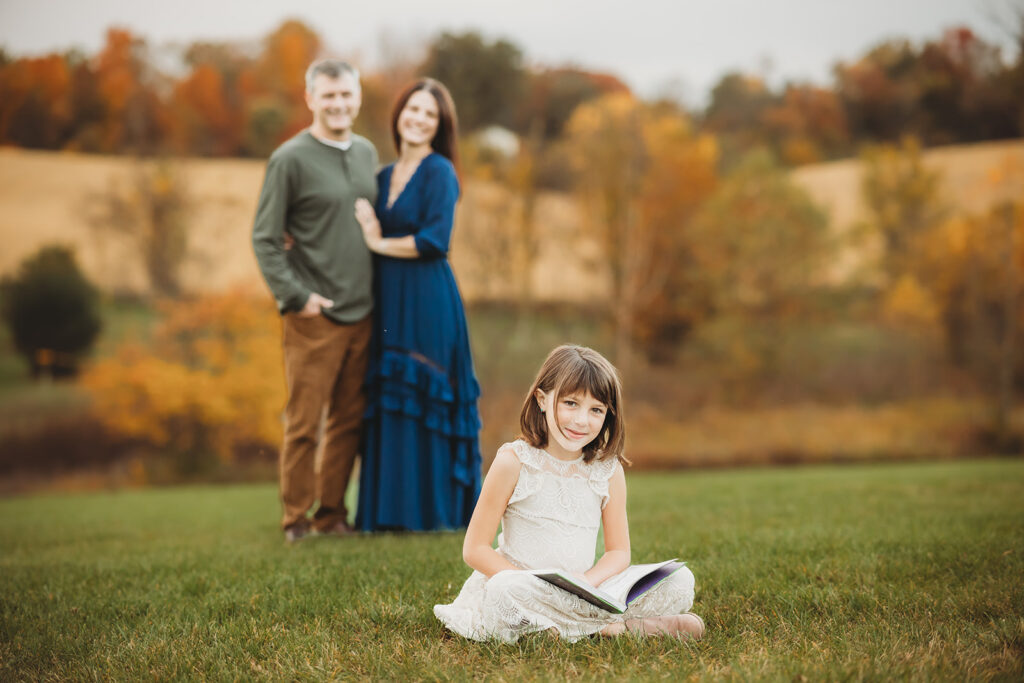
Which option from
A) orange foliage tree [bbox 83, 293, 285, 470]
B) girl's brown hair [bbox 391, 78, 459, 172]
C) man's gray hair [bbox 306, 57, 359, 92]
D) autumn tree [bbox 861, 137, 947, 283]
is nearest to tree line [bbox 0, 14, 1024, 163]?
autumn tree [bbox 861, 137, 947, 283]

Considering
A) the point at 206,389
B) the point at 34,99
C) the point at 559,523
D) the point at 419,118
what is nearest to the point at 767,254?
the point at 206,389

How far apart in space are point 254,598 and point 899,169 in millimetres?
24615

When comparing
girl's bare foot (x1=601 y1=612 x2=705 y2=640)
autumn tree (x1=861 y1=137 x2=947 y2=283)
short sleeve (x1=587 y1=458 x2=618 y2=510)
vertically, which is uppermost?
autumn tree (x1=861 y1=137 x2=947 y2=283)

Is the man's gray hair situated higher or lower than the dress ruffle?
higher

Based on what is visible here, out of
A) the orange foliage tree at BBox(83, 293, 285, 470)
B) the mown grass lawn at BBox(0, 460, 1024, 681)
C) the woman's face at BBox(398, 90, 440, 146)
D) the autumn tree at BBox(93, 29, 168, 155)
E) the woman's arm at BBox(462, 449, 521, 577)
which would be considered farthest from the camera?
the autumn tree at BBox(93, 29, 168, 155)

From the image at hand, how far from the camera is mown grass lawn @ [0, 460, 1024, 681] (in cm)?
260

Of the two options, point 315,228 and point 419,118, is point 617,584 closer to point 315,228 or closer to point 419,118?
point 315,228

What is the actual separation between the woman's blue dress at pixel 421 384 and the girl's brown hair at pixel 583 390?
196cm

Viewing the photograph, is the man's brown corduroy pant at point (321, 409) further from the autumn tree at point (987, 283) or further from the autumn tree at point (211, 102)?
the autumn tree at point (211, 102)

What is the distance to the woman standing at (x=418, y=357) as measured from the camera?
194 inches

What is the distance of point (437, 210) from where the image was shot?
5.00 metres

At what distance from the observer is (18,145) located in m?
18.9

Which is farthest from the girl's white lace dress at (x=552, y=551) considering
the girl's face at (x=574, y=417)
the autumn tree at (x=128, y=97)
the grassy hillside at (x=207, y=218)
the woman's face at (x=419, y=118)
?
the autumn tree at (x=128, y=97)

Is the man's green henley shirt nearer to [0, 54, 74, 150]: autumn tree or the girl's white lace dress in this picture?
the girl's white lace dress
